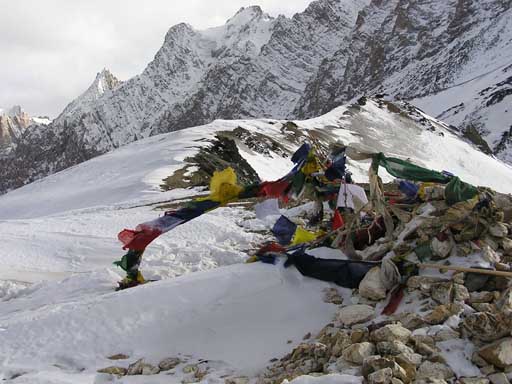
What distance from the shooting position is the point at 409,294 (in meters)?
4.90

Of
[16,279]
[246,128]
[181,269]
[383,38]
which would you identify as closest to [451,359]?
[181,269]

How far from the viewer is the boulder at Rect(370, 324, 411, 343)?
392 cm

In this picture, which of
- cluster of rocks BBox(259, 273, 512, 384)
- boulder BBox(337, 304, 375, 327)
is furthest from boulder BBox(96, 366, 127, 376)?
boulder BBox(337, 304, 375, 327)

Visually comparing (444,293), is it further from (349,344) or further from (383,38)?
(383,38)

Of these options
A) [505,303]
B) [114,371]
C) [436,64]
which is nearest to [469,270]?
[505,303]

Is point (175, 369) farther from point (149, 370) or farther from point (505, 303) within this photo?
point (505, 303)

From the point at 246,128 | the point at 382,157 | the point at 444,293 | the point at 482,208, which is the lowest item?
the point at 444,293

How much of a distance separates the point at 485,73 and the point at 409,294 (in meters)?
106

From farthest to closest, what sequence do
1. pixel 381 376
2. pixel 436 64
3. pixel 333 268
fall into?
pixel 436 64
pixel 333 268
pixel 381 376

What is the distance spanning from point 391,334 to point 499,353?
0.79 metres

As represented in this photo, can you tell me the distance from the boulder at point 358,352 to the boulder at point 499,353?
0.81 meters

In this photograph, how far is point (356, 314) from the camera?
4.70m

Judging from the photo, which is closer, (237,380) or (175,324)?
(237,380)

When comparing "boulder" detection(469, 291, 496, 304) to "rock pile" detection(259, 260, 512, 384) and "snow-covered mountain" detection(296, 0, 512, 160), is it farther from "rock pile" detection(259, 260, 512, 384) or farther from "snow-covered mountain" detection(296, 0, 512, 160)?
"snow-covered mountain" detection(296, 0, 512, 160)
